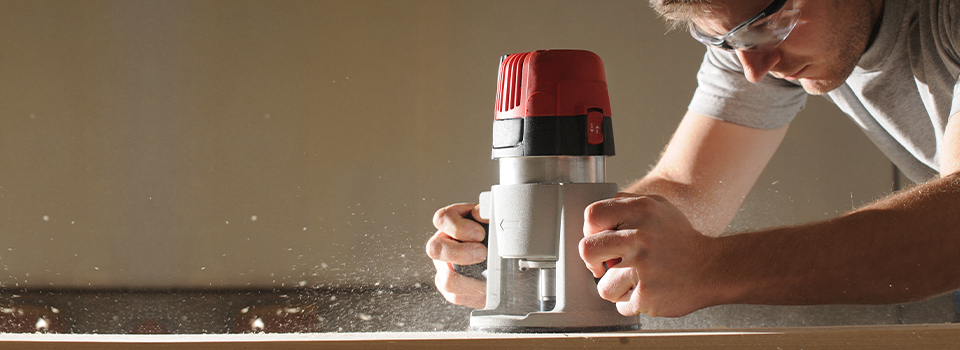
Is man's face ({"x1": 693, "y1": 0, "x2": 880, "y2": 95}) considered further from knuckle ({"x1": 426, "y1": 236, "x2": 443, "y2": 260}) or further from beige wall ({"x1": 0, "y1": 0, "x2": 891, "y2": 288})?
beige wall ({"x1": 0, "y1": 0, "x2": 891, "y2": 288})

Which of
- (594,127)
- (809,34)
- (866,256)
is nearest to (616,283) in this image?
(594,127)

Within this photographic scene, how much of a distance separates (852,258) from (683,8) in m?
0.54

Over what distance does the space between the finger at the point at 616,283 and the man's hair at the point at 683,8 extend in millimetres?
570

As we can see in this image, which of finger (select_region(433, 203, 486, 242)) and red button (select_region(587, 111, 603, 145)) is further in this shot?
finger (select_region(433, 203, 486, 242))

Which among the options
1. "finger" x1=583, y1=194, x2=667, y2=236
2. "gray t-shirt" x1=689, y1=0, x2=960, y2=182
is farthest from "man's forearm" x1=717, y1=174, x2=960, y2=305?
"gray t-shirt" x1=689, y1=0, x2=960, y2=182

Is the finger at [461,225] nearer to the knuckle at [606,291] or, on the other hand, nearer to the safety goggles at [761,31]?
the knuckle at [606,291]

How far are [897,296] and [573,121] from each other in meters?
0.41

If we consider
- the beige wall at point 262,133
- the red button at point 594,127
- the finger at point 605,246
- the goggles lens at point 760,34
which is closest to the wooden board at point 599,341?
the finger at point 605,246

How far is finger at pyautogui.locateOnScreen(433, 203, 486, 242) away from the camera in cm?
96

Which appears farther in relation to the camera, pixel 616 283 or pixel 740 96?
Answer: pixel 740 96

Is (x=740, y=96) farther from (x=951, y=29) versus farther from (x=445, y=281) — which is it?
(x=445, y=281)

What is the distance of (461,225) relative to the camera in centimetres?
96

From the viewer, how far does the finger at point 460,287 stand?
1.01 meters

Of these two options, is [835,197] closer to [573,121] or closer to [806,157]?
[806,157]
